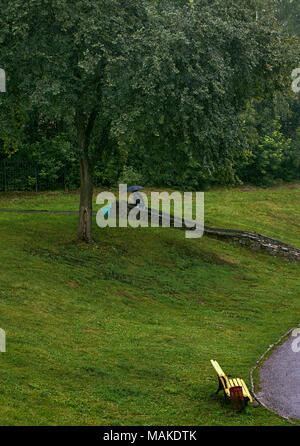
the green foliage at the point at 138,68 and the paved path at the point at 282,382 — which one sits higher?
the green foliage at the point at 138,68

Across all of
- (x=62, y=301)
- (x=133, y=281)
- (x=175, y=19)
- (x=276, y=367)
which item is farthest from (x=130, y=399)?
(x=175, y=19)

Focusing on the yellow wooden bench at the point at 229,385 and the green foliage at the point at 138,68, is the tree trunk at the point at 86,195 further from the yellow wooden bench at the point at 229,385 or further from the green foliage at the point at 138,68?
the yellow wooden bench at the point at 229,385

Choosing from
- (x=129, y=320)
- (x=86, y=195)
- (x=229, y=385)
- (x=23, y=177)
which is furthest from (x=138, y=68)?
(x=23, y=177)

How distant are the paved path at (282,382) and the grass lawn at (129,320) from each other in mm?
441

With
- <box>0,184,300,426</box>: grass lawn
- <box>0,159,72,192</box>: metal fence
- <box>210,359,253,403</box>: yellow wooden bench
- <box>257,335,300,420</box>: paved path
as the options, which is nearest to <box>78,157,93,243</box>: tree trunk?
<box>0,184,300,426</box>: grass lawn

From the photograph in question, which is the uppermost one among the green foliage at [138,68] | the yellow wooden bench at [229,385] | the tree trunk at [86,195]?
the green foliage at [138,68]

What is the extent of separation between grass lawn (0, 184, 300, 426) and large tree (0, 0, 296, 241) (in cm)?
515

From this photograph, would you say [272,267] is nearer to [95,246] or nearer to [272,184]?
[95,246]

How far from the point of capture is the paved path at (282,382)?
1381 centimetres

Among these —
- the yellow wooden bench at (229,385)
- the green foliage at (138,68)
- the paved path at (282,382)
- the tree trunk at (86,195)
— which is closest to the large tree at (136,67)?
the green foliage at (138,68)

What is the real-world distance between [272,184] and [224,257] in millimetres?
26227

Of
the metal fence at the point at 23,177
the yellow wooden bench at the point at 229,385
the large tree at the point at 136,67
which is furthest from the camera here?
the metal fence at the point at 23,177

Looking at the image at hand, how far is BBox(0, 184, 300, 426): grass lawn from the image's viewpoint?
44.5ft

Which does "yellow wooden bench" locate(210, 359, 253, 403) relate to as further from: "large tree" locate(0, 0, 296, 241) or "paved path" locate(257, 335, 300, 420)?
"large tree" locate(0, 0, 296, 241)
